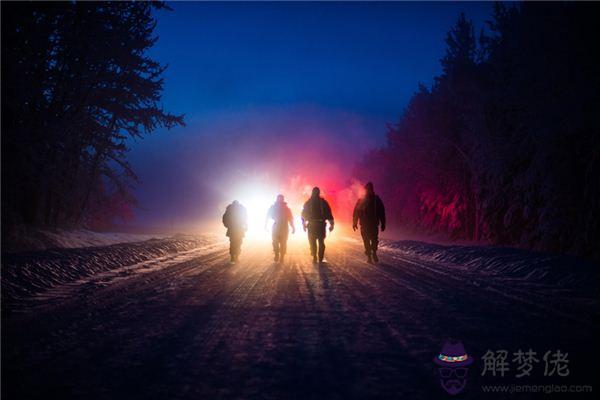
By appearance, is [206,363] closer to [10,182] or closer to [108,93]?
[10,182]

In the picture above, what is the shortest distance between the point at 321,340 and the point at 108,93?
16.3 metres

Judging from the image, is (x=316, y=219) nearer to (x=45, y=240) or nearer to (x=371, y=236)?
(x=371, y=236)

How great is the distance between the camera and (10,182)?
11.8 metres

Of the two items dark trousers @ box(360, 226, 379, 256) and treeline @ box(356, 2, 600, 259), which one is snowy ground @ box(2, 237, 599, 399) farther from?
treeline @ box(356, 2, 600, 259)

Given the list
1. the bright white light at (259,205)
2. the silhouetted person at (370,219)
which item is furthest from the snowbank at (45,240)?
the bright white light at (259,205)

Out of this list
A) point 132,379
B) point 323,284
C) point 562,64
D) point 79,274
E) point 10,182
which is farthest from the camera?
point 562,64

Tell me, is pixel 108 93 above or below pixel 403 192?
above

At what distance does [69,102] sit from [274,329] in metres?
14.4

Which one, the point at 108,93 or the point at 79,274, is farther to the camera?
the point at 108,93

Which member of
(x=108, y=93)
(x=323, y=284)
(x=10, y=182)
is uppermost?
(x=108, y=93)

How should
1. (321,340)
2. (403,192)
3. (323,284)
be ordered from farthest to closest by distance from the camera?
1. (403,192)
2. (323,284)
3. (321,340)

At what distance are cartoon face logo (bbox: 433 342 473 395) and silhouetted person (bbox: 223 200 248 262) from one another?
1028 cm

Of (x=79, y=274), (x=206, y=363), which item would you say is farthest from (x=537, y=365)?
(x=79, y=274)

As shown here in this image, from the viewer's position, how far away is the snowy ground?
11.0 ft
